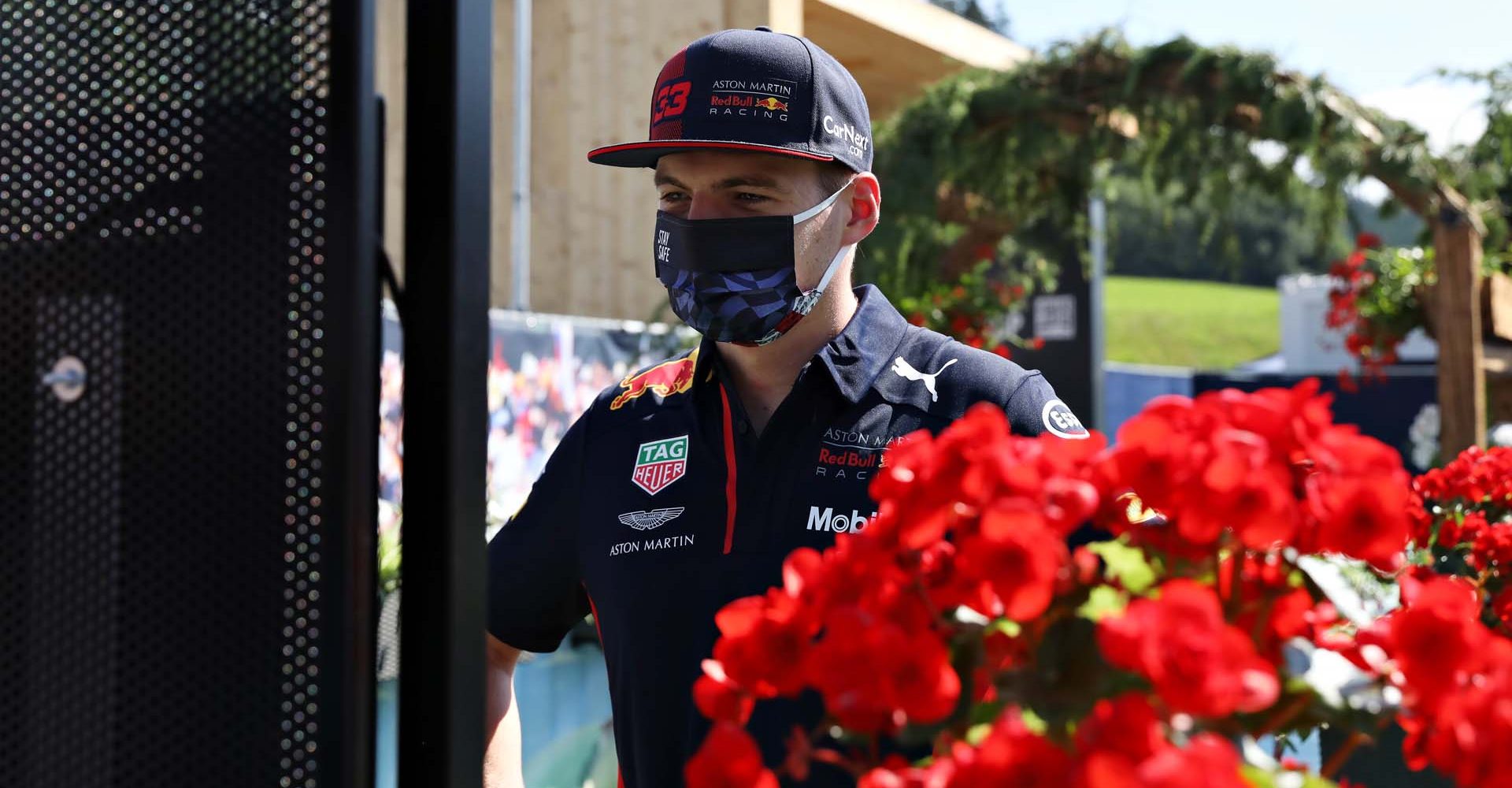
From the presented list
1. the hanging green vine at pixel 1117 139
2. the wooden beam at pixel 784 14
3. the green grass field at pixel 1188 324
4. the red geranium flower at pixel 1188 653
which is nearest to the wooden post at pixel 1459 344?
the hanging green vine at pixel 1117 139

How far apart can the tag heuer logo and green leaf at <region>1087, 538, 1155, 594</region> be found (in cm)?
98

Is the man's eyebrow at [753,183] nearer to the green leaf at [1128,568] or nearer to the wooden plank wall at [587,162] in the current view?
the green leaf at [1128,568]

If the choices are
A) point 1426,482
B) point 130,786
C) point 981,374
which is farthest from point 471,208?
point 1426,482

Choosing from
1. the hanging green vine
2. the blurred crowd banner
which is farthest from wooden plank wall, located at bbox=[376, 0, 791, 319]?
the hanging green vine

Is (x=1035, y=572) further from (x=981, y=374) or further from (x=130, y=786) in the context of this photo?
(x=981, y=374)

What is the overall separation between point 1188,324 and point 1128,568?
3942 cm

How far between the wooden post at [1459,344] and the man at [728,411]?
5073 mm

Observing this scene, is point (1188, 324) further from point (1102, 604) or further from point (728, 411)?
point (1102, 604)

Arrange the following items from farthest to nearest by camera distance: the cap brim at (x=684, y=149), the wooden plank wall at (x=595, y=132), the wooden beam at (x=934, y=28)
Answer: the wooden plank wall at (x=595, y=132), the wooden beam at (x=934, y=28), the cap brim at (x=684, y=149)

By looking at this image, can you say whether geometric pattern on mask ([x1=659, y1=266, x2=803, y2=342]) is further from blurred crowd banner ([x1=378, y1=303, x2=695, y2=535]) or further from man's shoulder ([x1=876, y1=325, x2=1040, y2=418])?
blurred crowd banner ([x1=378, y1=303, x2=695, y2=535])

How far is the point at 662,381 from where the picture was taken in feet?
5.98

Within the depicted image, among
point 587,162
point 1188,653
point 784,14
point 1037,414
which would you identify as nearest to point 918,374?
point 1037,414

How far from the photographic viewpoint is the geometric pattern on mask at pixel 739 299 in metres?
1.70

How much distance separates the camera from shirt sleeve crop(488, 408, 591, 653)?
1737 mm
